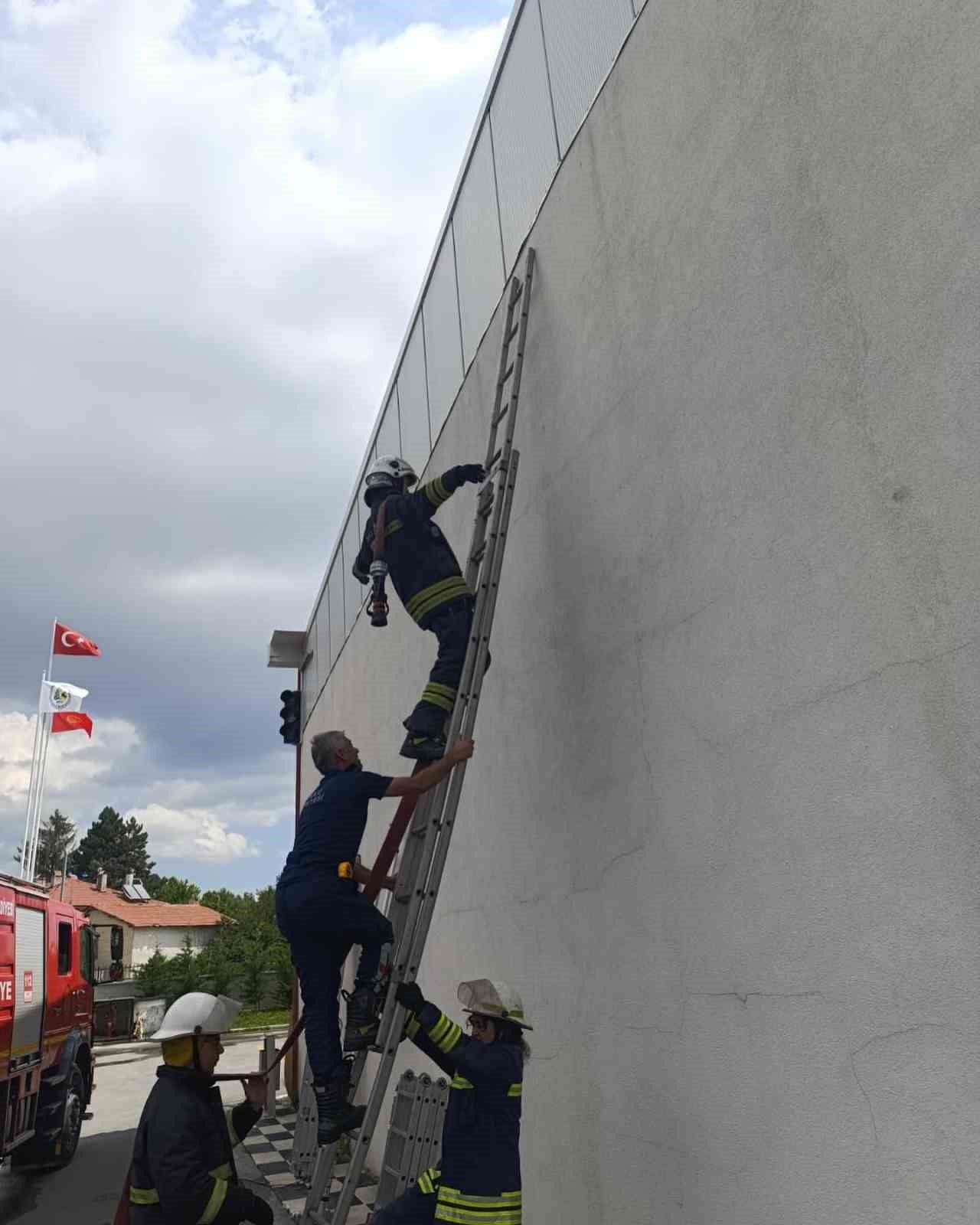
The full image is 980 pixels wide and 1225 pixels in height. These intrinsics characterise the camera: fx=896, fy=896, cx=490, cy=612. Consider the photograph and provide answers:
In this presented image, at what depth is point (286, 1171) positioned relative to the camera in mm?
7602

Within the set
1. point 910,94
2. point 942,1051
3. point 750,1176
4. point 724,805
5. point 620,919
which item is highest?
point 910,94

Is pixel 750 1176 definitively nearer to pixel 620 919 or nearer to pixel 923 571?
pixel 620 919

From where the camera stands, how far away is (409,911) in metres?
3.53

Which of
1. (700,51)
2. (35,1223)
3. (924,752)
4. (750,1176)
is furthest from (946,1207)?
(35,1223)

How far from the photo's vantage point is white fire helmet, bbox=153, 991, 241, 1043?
3148 mm

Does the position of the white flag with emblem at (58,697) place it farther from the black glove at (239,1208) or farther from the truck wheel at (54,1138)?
the black glove at (239,1208)

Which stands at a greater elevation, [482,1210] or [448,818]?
[448,818]

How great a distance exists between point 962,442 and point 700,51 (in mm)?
1863

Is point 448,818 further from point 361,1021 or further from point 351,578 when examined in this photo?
point 351,578

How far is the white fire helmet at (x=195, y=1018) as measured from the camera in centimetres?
315

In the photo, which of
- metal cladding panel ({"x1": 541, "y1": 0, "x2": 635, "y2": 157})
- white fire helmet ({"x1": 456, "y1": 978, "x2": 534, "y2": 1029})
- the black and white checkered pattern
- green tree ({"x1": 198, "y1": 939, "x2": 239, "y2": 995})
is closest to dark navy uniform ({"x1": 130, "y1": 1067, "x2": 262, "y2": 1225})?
white fire helmet ({"x1": 456, "y1": 978, "x2": 534, "y2": 1029})

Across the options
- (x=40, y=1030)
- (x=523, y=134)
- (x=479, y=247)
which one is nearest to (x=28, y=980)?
(x=40, y=1030)

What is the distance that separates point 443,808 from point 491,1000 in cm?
83

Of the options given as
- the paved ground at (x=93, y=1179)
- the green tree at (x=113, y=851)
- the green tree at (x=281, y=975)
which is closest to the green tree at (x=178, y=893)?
the green tree at (x=113, y=851)
